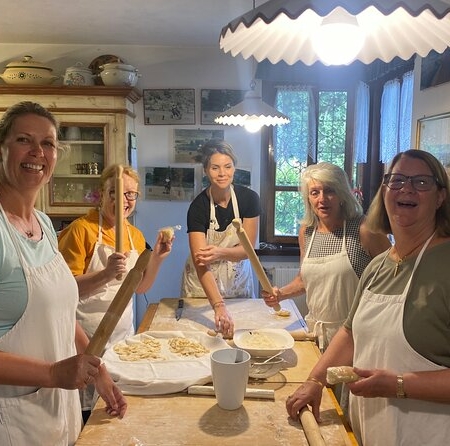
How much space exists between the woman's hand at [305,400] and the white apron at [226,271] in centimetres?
117

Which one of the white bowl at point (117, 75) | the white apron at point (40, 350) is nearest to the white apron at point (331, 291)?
the white apron at point (40, 350)

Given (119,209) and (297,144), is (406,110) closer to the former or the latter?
(297,144)

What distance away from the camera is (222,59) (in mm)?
3445

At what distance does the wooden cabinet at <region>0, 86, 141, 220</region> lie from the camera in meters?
3.12

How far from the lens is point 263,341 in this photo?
4.82 ft

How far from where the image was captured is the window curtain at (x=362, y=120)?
3.46 metres

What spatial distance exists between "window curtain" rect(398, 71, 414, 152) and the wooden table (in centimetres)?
197

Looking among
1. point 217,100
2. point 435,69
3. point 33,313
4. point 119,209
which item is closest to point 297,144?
point 217,100

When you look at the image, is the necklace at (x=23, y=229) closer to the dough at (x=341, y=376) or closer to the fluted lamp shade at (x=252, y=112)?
the dough at (x=341, y=376)

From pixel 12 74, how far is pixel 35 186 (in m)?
2.31

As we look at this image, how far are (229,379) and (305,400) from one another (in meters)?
0.20

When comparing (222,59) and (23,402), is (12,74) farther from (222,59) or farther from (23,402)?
(23,402)

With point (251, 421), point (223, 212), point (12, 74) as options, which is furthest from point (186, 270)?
point (12, 74)

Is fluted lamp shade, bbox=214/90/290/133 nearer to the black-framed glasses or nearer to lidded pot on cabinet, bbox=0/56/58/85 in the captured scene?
the black-framed glasses
